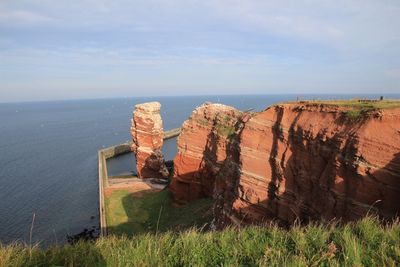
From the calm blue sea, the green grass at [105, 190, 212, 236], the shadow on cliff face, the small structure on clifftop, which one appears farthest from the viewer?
the small structure on clifftop

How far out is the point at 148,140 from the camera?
57906 mm

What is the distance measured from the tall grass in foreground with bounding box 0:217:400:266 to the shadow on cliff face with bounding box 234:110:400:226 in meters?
4.61

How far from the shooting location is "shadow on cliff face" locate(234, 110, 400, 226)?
48.9 feet

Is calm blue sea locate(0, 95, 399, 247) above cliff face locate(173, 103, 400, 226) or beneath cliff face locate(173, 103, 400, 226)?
beneath

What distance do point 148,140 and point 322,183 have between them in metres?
42.8

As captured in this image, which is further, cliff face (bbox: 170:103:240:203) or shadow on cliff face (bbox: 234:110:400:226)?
cliff face (bbox: 170:103:240:203)

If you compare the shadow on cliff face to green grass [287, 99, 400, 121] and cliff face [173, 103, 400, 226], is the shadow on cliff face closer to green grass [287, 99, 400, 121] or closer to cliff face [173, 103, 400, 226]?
cliff face [173, 103, 400, 226]

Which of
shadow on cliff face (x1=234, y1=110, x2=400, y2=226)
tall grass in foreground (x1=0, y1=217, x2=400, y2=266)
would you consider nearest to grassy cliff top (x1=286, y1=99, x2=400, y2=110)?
shadow on cliff face (x1=234, y1=110, x2=400, y2=226)

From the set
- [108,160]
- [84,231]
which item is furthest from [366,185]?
[108,160]

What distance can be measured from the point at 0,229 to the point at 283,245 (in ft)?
151

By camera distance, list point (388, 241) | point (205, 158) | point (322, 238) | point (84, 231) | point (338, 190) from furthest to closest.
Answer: point (84, 231) < point (205, 158) < point (338, 190) < point (322, 238) < point (388, 241)

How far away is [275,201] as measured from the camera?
21.0m

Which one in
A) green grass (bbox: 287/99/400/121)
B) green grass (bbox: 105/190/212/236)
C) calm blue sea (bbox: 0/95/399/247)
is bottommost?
calm blue sea (bbox: 0/95/399/247)

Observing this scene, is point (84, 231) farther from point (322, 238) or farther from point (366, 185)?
point (322, 238)
